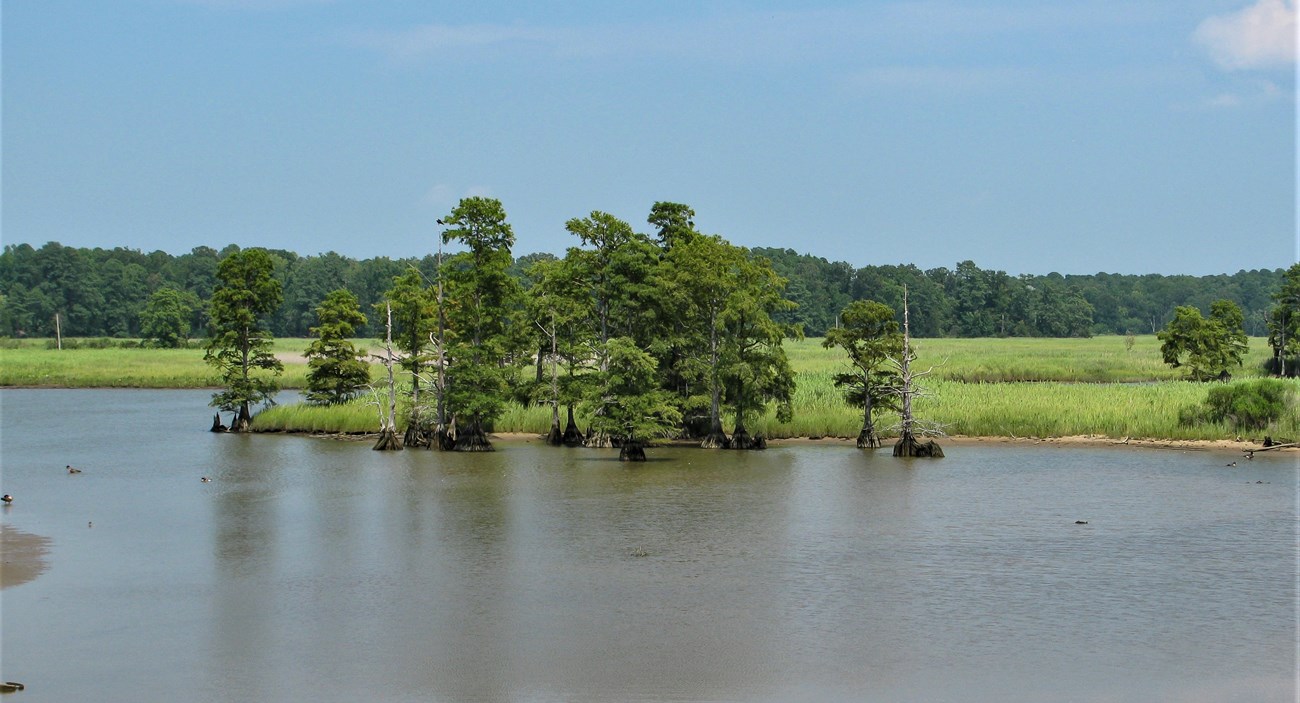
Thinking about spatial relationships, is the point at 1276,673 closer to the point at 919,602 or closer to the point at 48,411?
the point at 919,602

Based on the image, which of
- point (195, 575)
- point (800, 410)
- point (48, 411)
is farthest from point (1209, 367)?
point (48, 411)

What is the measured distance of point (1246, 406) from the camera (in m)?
44.2

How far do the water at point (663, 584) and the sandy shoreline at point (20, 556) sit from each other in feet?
1.28

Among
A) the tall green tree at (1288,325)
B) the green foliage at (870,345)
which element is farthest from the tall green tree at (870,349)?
the tall green tree at (1288,325)

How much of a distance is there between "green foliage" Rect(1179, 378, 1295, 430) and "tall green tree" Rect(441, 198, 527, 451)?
24.2 m

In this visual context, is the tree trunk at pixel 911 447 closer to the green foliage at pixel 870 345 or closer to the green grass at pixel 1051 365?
the green foliage at pixel 870 345

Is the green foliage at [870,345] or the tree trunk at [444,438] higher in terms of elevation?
the green foliage at [870,345]

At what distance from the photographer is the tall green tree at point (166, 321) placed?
128 meters

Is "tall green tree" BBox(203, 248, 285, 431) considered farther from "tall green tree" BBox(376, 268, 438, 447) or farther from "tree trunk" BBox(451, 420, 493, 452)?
"tree trunk" BBox(451, 420, 493, 452)

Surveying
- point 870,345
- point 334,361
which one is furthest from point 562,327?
point 334,361

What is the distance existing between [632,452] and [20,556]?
21.4 m

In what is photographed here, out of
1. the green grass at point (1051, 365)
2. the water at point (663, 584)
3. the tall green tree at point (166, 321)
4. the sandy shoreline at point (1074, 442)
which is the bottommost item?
the water at point (663, 584)

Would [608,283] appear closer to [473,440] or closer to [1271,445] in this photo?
[473,440]

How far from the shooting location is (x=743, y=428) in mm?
46469
